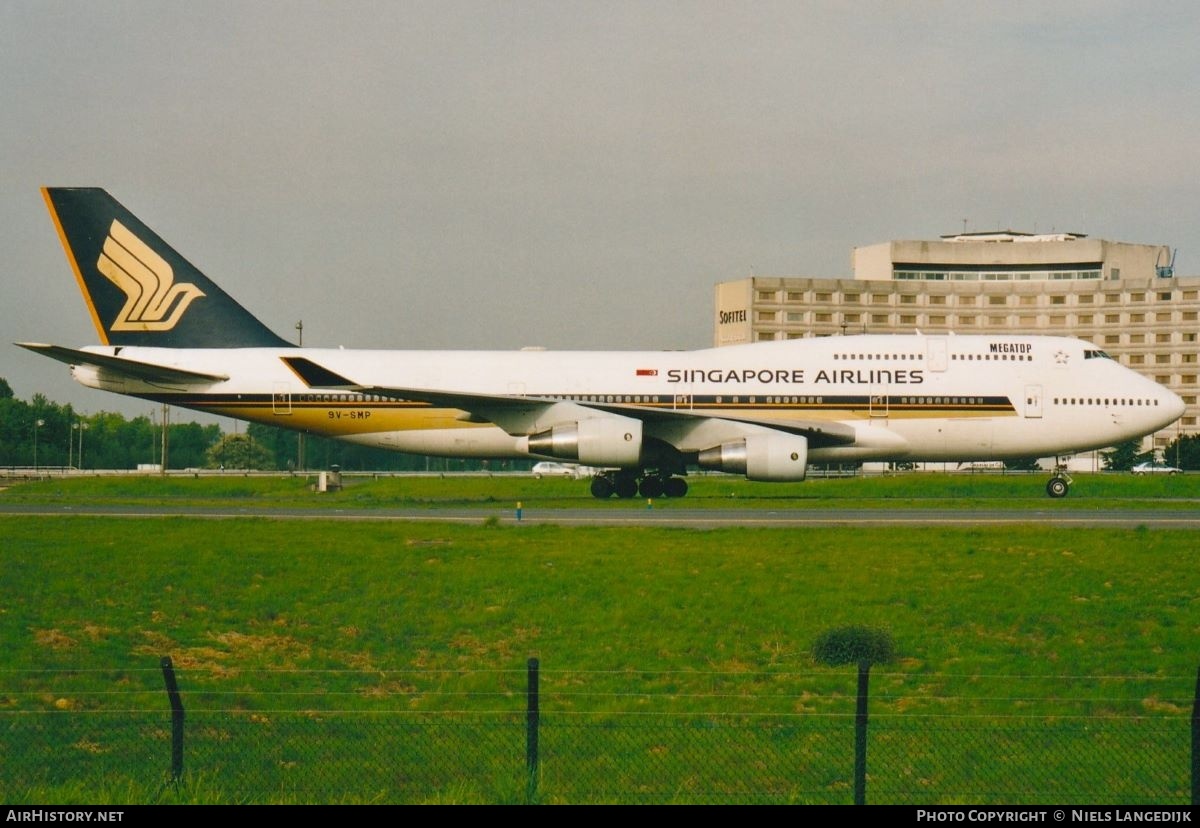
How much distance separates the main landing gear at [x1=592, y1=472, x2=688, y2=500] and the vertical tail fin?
11604mm

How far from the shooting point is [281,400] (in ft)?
127

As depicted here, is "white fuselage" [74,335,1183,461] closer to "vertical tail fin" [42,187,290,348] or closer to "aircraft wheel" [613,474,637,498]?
"vertical tail fin" [42,187,290,348]

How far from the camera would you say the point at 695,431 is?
36906mm

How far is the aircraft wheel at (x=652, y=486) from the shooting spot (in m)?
39.4

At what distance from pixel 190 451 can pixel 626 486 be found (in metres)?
119

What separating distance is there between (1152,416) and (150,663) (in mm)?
33083

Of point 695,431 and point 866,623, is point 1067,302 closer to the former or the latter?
point 695,431

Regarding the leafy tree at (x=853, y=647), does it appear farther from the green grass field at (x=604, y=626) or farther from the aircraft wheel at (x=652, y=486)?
the aircraft wheel at (x=652, y=486)

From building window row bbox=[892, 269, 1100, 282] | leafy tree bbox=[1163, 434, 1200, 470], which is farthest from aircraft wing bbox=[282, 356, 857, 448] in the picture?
building window row bbox=[892, 269, 1100, 282]

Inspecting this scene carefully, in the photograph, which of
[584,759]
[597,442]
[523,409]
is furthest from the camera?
[523,409]

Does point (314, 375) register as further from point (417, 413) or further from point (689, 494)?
point (689, 494)

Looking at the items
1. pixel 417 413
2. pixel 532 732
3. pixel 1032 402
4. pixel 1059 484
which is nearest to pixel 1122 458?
pixel 1059 484

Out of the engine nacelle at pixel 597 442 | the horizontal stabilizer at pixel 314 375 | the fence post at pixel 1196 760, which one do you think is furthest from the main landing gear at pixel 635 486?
the fence post at pixel 1196 760
